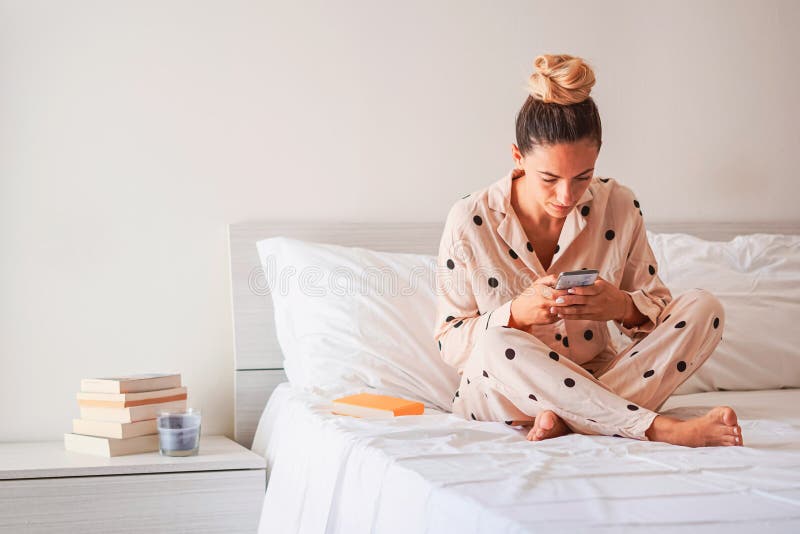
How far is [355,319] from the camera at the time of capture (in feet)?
7.54

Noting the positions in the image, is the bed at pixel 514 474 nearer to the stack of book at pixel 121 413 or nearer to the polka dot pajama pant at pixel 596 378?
the polka dot pajama pant at pixel 596 378

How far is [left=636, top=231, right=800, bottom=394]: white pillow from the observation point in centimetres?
236

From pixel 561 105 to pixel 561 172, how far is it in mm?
135

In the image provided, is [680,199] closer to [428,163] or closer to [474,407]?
[428,163]

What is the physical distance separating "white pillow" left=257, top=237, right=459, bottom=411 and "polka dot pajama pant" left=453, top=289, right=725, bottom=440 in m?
0.40

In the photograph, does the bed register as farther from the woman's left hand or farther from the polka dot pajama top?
the woman's left hand

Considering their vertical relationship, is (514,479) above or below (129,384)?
above

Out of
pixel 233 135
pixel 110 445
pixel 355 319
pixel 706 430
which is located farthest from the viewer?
pixel 233 135

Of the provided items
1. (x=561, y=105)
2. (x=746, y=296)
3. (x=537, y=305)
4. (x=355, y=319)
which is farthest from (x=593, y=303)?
(x=746, y=296)

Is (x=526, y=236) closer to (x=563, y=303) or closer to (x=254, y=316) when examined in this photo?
(x=563, y=303)

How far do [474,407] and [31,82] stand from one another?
153 cm

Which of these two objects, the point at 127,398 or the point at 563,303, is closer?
the point at 563,303

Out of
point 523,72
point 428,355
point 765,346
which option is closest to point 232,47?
point 523,72

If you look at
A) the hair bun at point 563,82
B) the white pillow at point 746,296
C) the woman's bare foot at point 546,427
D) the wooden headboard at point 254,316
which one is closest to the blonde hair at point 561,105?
the hair bun at point 563,82
